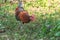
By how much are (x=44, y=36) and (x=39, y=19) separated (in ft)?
5.24

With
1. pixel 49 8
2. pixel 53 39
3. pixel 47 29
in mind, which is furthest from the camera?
pixel 49 8

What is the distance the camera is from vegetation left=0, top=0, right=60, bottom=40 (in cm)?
729

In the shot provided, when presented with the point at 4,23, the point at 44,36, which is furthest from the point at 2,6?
the point at 44,36

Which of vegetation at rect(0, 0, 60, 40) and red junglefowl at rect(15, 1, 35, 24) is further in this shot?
red junglefowl at rect(15, 1, 35, 24)

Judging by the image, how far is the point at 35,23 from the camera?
27.3 ft

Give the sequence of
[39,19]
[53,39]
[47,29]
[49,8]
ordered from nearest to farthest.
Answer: [53,39]
[47,29]
[39,19]
[49,8]

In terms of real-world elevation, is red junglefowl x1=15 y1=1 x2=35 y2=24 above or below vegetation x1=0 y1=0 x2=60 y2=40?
above

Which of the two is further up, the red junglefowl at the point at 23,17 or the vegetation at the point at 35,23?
the red junglefowl at the point at 23,17

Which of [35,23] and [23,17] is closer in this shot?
[23,17]

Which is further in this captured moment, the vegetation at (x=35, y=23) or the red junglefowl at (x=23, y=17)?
the red junglefowl at (x=23, y=17)

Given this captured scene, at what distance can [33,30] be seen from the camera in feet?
25.4

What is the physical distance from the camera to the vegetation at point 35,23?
729 centimetres

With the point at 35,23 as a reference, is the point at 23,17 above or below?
above

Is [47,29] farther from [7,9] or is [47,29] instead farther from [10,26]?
[7,9]
